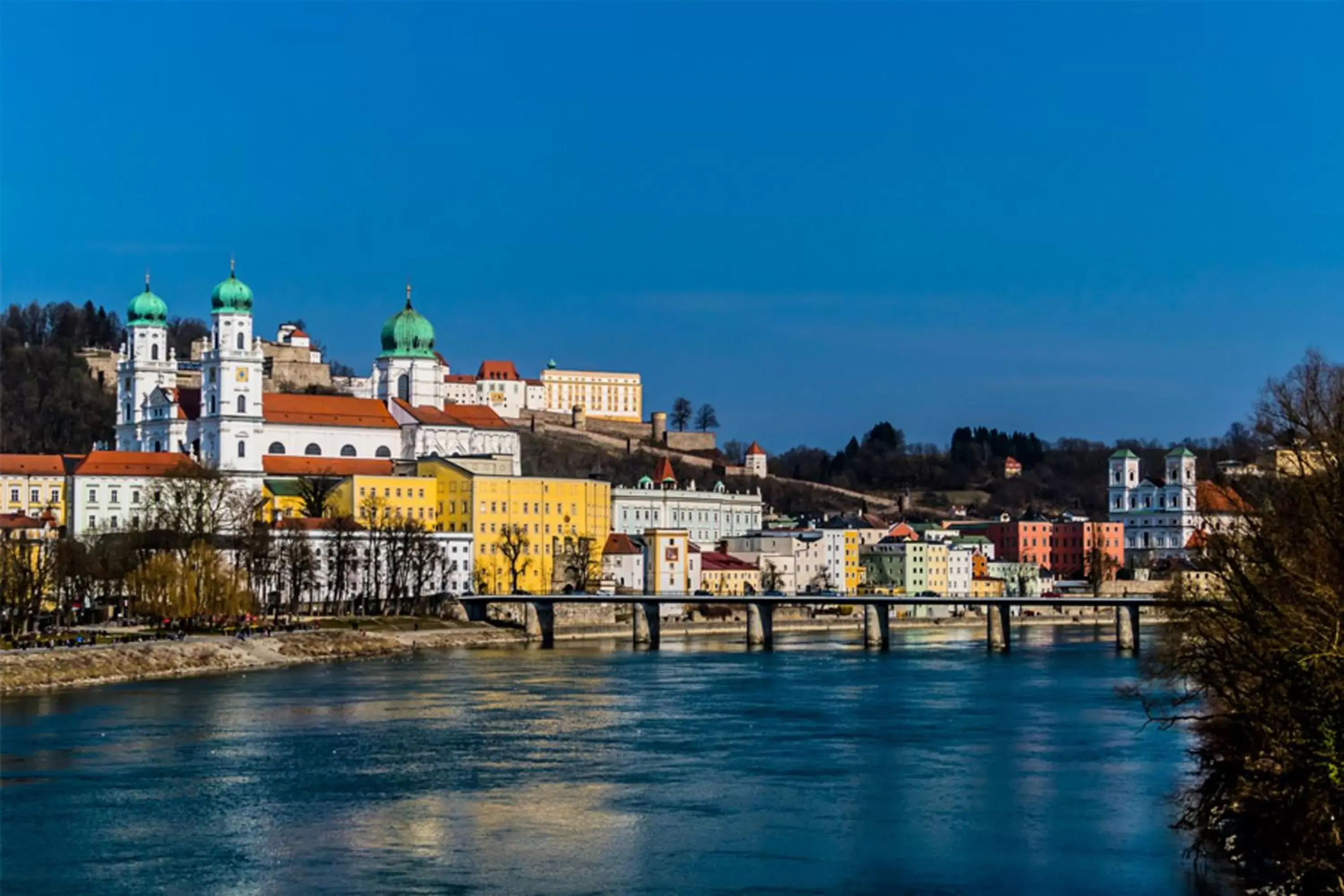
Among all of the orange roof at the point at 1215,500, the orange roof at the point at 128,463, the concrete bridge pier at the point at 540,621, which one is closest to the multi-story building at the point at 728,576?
the concrete bridge pier at the point at 540,621

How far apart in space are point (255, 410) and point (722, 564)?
24.7 m

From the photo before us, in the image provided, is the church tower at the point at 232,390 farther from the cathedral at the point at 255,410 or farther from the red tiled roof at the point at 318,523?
the red tiled roof at the point at 318,523

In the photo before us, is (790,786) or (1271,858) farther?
(790,786)

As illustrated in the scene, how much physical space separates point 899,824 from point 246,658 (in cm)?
3331

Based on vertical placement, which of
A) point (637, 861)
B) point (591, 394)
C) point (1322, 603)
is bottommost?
point (637, 861)

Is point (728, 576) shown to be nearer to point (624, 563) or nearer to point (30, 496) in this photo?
point (624, 563)

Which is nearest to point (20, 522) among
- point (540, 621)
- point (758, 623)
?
point (540, 621)

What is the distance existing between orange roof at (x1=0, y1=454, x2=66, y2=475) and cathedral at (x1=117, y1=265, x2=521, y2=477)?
5.98 meters

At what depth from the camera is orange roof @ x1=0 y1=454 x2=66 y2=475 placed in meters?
86.3

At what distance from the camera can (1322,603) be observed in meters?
18.5

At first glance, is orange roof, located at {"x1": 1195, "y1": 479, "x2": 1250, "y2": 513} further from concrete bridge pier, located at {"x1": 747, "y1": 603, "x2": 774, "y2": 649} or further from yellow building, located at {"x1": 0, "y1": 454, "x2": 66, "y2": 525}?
yellow building, located at {"x1": 0, "y1": 454, "x2": 66, "y2": 525}

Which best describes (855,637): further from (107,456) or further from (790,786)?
(790,786)

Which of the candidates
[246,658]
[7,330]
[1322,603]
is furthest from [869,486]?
[1322,603]

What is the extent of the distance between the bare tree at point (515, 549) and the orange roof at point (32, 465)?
61.5 ft
